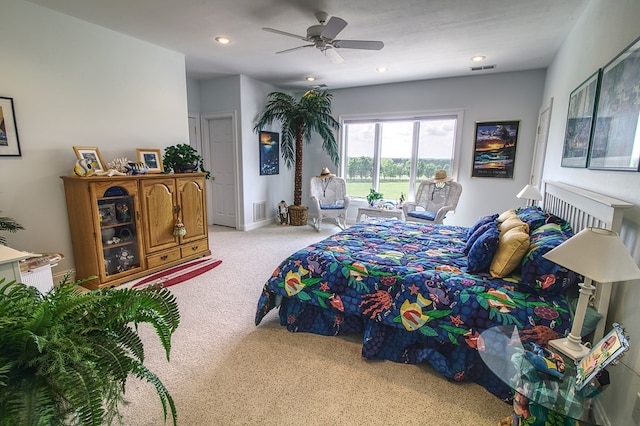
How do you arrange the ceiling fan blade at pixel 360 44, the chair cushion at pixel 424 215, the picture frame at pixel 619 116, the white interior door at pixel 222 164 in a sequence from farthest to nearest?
the white interior door at pixel 222 164 < the chair cushion at pixel 424 215 < the ceiling fan blade at pixel 360 44 < the picture frame at pixel 619 116

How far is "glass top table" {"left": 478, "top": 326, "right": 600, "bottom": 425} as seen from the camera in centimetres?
111

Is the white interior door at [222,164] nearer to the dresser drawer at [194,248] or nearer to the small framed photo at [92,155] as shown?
the dresser drawer at [194,248]

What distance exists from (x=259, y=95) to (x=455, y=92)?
332cm

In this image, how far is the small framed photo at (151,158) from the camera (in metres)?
3.49

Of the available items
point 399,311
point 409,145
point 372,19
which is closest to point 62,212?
point 399,311

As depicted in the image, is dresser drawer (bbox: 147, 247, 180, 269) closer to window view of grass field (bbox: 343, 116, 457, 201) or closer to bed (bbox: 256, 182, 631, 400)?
bed (bbox: 256, 182, 631, 400)

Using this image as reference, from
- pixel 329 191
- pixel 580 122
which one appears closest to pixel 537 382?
pixel 580 122

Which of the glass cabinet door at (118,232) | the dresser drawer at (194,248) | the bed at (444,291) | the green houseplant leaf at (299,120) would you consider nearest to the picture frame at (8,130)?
the glass cabinet door at (118,232)

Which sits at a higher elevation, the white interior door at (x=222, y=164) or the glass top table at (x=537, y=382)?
the white interior door at (x=222, y=164)

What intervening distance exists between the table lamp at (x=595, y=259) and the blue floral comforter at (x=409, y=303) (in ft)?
1.22

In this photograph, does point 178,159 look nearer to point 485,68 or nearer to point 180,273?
point 180,273

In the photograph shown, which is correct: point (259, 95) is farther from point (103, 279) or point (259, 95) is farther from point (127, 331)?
point (127, 331)

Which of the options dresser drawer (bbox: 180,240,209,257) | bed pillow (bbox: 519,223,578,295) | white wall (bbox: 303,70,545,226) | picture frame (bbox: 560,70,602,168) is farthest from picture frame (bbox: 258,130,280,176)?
bed pillow (bbox: 519,223,578,295)

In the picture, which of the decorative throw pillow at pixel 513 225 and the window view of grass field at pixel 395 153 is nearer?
the decorative throw pillow at pixel 513 225
